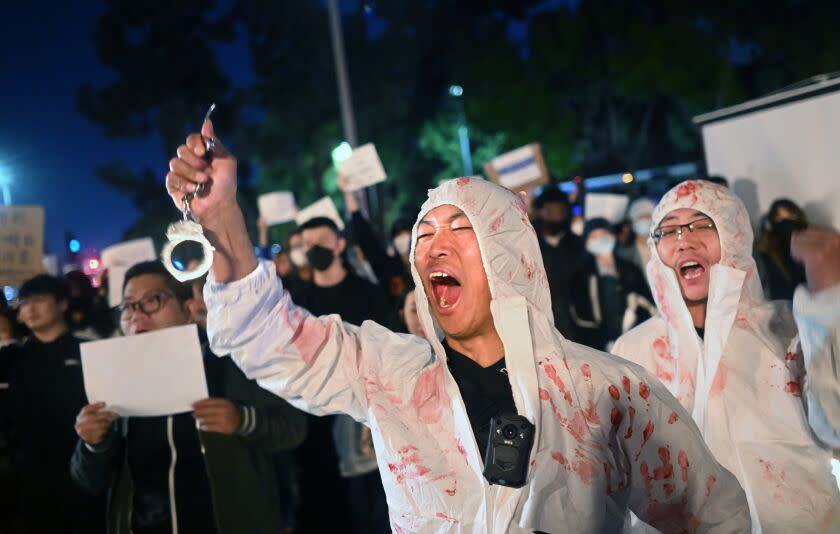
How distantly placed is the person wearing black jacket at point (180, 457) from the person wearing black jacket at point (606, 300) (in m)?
3.23

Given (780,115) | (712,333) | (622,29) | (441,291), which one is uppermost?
(622,29)

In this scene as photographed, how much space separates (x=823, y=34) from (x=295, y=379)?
30.2 meters

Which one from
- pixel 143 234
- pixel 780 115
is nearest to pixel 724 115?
pixel 780 115

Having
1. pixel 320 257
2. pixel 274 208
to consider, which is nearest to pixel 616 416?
pixel 320 257

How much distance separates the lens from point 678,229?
343 centimetres

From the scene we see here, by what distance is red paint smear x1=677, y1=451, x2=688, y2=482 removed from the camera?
223 centimetres

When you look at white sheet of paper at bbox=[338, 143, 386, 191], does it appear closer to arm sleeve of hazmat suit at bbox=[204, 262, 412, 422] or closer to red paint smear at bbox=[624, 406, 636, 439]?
arm sleeve of hazmat suit at bbox=[204, 262, 412, 422]

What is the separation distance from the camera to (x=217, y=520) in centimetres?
327

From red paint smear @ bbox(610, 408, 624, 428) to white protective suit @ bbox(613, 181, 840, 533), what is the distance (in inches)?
31.7

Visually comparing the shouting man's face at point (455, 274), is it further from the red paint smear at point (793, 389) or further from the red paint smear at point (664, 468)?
the red paint smear at point (793, 389)

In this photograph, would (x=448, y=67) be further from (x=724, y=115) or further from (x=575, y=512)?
(x=575, y=512)

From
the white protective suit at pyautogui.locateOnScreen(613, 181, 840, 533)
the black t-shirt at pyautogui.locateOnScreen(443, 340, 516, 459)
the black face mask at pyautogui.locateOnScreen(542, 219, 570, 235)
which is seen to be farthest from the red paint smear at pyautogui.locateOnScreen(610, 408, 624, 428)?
the black face mask at pyautogui.locateOnScreen(542, 219, 570, 235)

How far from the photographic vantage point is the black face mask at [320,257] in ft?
18.3

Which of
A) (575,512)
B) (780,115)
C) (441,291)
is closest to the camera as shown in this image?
(575,512)
